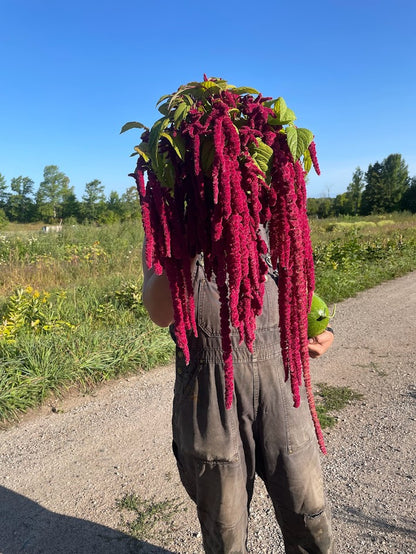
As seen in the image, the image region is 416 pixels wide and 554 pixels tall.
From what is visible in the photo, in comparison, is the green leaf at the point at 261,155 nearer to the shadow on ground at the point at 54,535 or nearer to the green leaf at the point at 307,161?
the green leaf at the point at 307,161

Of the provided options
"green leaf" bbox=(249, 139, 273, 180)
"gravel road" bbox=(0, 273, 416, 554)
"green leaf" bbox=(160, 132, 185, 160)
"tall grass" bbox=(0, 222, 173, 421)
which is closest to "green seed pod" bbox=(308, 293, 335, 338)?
"green leaf" bbox=(249, 139, 273, 180)

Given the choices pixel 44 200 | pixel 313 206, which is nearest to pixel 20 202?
pixel 44 200

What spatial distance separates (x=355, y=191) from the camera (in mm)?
59938

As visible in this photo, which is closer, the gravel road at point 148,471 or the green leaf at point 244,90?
the green leaf at point 244,90

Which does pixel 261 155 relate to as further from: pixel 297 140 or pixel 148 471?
pixel 148 471

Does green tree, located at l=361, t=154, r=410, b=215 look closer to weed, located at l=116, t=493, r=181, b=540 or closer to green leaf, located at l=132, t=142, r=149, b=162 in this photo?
weed, located at l=116, t=493, r=181, b=540

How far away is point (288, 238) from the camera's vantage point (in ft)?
4.03

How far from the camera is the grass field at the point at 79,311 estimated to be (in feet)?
15.3

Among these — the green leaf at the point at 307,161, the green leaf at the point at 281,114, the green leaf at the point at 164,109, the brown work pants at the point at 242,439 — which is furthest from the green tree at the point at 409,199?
the green leaf at the point at 164,109

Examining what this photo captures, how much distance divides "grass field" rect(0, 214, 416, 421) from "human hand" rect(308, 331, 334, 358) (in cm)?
326

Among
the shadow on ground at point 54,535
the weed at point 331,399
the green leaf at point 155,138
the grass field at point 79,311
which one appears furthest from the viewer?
the grass field at point 79,311

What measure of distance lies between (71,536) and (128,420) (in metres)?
1.38

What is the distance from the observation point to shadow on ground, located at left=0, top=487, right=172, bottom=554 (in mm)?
2768

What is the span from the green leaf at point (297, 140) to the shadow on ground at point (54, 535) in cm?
260
